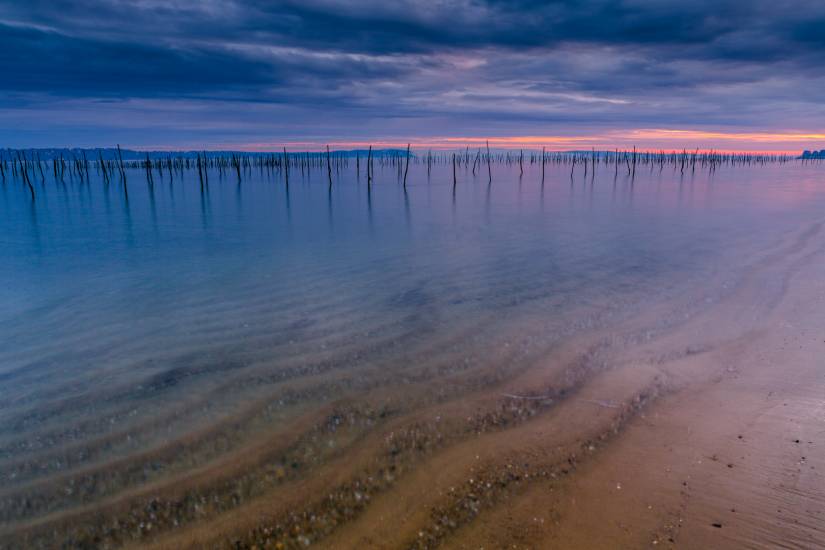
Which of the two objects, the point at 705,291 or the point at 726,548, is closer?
the point at 726,548

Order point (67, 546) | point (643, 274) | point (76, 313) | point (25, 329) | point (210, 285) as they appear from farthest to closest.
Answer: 1. point (643, 274)
2. point (210, 285)
3. point (76, 313)
4. point (25, 329)
5. point (67, 546)

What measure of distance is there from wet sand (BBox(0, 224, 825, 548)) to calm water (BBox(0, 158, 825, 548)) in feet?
0.39

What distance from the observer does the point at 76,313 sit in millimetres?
6469

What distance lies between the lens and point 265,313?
6316mm

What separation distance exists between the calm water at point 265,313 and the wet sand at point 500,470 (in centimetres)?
12

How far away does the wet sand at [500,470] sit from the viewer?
2.56 m

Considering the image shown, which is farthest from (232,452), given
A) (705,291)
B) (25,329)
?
(705,291)

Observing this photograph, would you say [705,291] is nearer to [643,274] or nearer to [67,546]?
[643,274]

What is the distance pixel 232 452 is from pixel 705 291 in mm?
6996

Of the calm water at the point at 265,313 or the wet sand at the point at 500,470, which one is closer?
the wet sand at the point at 500,470

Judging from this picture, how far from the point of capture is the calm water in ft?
12.1

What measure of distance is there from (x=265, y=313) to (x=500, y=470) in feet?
13.5

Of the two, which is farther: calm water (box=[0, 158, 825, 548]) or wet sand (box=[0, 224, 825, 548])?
calm water (box=[0, 158, 825, 548])

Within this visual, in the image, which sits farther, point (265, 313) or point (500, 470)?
point (265, 313)
